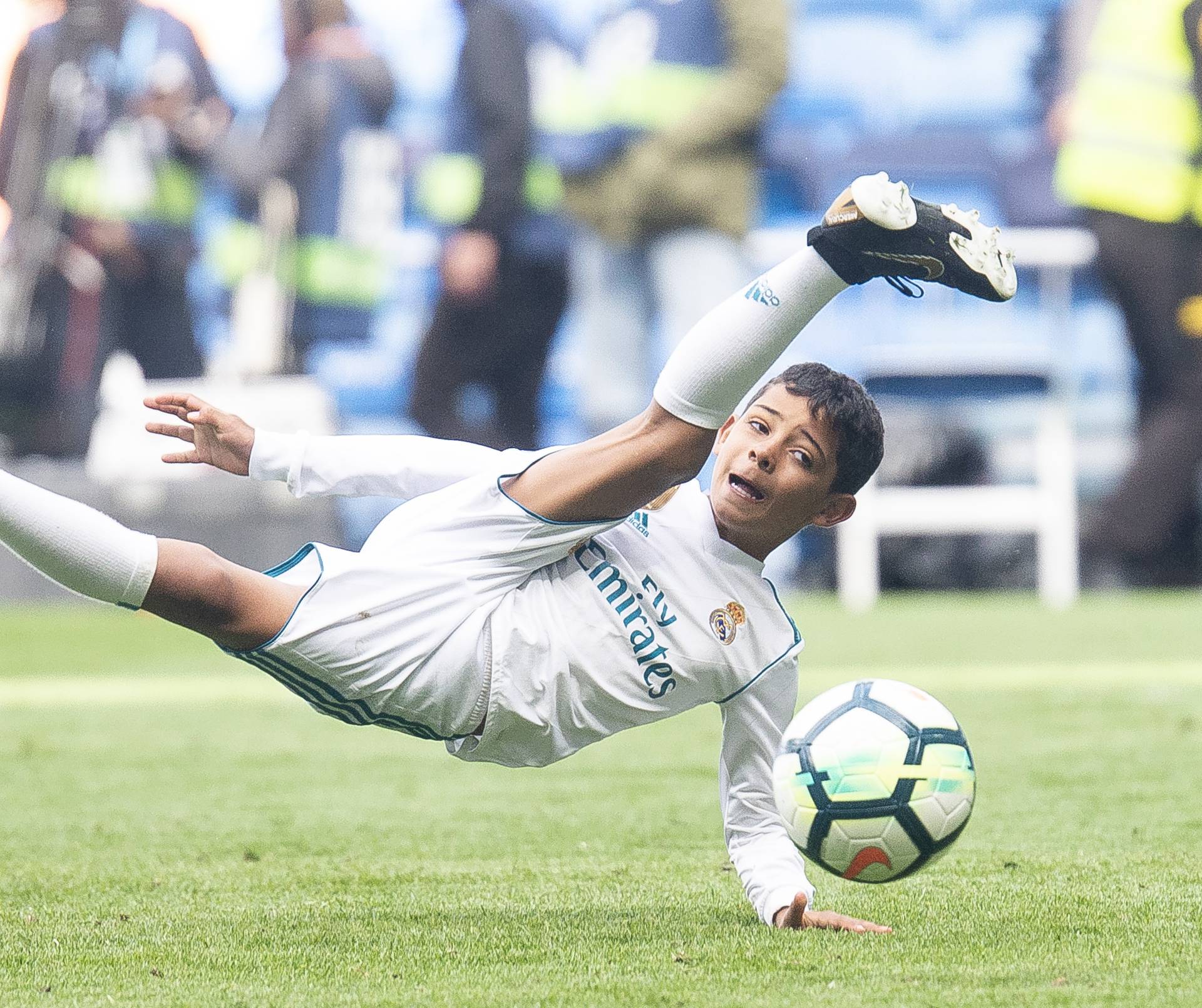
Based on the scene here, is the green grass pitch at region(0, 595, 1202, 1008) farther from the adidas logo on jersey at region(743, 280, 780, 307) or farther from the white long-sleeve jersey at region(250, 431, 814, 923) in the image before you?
the adidas logo on jersey at region(743, 280, 780, 307)

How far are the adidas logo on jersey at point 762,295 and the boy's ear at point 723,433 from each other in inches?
8.6

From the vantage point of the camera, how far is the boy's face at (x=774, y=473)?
9.64 feet

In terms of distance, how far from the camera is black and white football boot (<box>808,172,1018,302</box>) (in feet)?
9.11

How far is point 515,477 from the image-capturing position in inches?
118

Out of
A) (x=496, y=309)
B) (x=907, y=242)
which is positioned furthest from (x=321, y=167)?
(x=907, y=242)

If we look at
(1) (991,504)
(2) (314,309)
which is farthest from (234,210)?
(1) (991,504)

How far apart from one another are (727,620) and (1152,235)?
833 centimetres

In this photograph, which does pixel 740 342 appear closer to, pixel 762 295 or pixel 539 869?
pixel 762 295

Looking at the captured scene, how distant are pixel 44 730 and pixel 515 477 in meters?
3.07

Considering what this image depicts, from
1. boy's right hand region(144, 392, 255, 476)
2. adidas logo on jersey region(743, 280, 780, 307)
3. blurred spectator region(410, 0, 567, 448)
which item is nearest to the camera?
adidas logo on jersey region(743, 280, 780, 307)

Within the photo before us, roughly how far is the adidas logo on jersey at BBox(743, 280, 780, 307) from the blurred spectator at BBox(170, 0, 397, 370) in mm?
8909

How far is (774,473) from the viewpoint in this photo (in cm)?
294

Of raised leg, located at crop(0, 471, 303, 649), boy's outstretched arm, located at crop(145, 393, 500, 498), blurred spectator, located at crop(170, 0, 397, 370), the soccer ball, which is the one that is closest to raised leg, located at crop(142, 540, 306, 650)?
raised leg, located at crop(0, 471, 303, 649)

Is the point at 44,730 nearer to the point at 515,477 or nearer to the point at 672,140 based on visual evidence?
the point at 515,477
